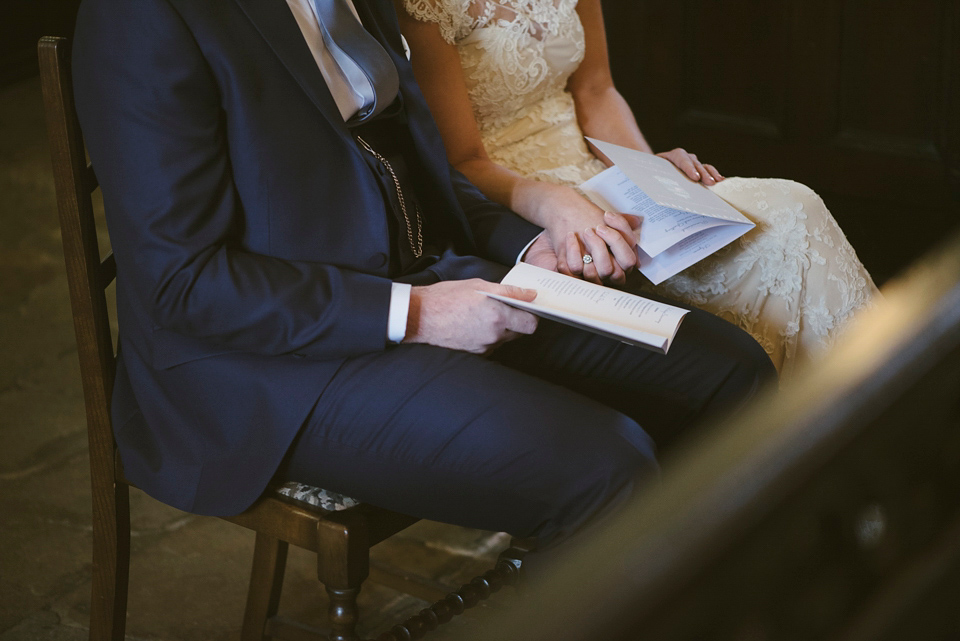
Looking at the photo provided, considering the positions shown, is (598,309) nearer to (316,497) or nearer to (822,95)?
(316,497)

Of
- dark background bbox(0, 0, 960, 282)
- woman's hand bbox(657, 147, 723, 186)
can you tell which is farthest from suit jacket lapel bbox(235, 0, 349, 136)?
dark background bbox(0, 0, 960, 282)

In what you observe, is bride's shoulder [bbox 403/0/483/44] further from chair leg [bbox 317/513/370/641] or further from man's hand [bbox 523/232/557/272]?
chair leg [bbox 317/513/370/641]

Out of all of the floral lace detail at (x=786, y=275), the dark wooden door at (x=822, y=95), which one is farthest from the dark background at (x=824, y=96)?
the floral lace detail at (x=786, y=275)

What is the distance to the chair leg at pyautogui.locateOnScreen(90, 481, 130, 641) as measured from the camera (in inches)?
50.8

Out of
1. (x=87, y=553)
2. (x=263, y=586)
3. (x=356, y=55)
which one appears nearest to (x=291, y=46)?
(x=356, y=55)

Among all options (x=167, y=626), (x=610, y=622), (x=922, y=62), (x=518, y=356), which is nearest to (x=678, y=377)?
(x=518, y=356)

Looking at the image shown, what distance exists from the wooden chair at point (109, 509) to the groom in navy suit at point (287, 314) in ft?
0.14

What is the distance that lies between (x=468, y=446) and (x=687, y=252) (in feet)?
1.75

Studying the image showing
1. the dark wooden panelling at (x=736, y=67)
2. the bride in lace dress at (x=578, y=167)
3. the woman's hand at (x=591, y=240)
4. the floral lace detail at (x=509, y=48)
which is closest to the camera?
the woman's hand at (x=591, y=240)

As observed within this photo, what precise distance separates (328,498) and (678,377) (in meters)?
0.55

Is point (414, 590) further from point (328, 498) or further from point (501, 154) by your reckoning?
point (501, 154)

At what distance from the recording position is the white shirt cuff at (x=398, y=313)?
1116 millimetres

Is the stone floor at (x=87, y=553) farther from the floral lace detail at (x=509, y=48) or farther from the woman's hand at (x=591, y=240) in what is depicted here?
the floral lace detail at (x=509, y=48)

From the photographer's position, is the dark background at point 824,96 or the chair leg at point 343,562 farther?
the dark background at point 824,96
